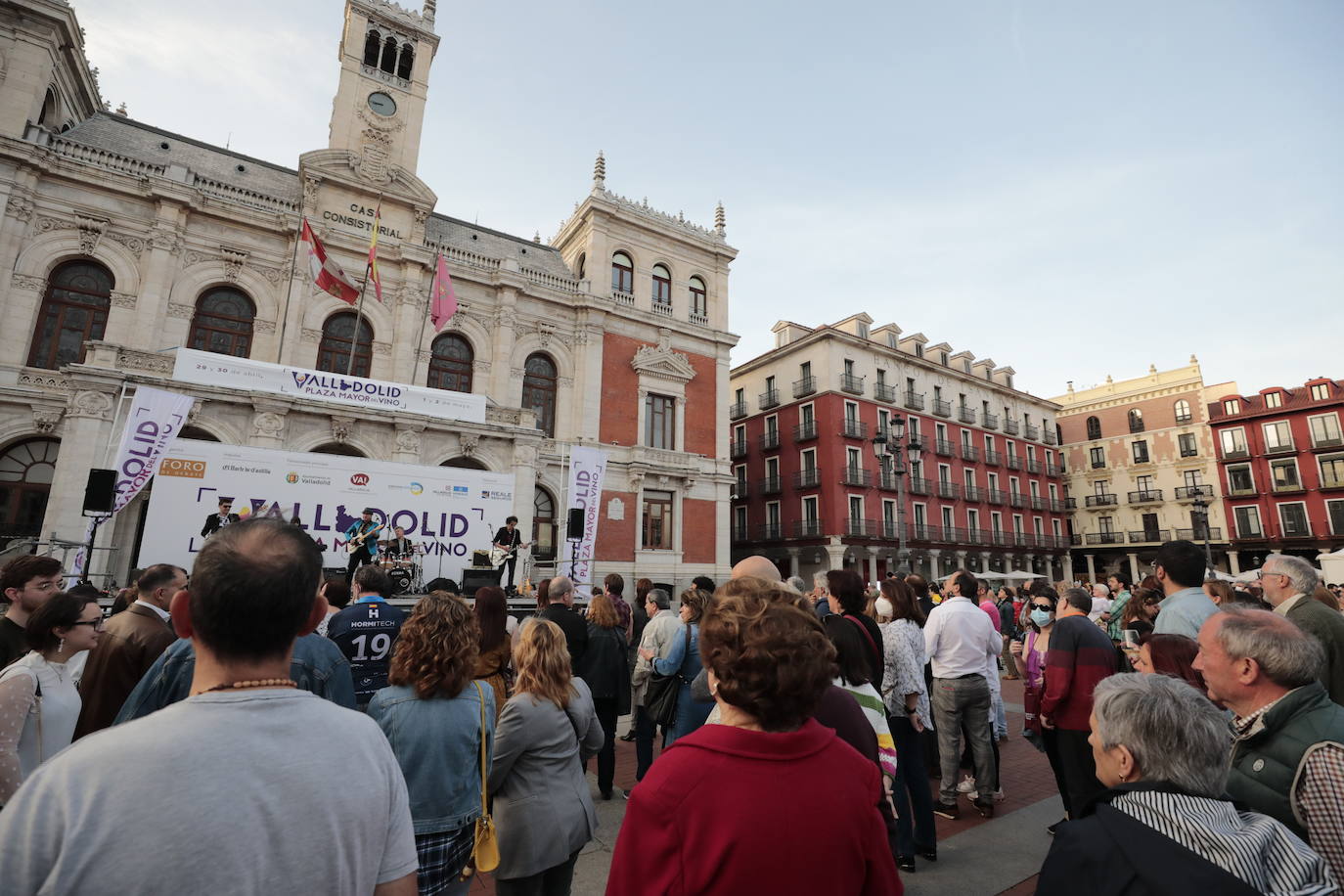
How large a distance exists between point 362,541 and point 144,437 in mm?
4606

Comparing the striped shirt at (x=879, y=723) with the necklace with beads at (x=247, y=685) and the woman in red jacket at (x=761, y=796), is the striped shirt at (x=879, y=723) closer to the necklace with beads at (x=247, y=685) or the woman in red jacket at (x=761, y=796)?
the woman in red jacket at (x=761, y=796)

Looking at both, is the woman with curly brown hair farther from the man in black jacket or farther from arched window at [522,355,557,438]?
arched window at [522,355,557,438]

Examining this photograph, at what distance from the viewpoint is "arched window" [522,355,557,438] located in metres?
20.7

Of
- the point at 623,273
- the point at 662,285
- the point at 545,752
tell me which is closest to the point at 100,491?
the point at 545,752

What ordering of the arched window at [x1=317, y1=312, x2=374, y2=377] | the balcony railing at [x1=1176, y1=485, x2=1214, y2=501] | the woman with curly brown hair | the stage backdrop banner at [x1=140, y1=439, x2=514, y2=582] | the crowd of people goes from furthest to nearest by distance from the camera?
the balcony railing at [x1=1176, y1=485, x2=1214, y2=501] → the arched window at [x1=317, y1=312, x2=374, y2=377] → the stage backdrop banner at [x1=140, y1=439, x2=514, y2=582] → the woman with curly brown hair → the crowd of people

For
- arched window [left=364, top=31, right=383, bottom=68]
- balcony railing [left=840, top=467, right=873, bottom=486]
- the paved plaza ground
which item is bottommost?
the paved plaza ground

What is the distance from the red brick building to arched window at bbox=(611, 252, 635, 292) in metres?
35.9

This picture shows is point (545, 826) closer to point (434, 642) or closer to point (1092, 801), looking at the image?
point (434, 642)

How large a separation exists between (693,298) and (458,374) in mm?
10506

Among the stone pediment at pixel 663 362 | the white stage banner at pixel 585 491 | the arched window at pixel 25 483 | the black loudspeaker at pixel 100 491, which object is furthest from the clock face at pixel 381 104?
the black loudspeaker at pixel 100 491

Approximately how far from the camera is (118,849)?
102 centimetres

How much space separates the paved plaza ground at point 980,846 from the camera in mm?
3760

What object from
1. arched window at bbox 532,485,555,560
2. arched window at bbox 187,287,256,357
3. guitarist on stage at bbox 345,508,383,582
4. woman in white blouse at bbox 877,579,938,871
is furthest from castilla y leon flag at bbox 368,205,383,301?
woman in white blouse at bbox 877,579,938,871

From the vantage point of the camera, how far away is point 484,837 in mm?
2639
